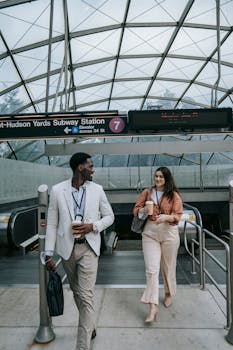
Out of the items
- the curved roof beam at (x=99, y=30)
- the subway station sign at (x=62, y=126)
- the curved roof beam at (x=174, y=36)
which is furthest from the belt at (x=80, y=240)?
the curved roof beam at (x=99, y=30)

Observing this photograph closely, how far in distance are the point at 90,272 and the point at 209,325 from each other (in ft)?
5.81

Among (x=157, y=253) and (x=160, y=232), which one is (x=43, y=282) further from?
(x=160, y=232)

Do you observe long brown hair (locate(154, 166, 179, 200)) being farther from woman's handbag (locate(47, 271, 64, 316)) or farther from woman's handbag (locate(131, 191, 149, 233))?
woman's handbag (locate(47, 271, 64, 316))

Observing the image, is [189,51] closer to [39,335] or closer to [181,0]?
[181,0]

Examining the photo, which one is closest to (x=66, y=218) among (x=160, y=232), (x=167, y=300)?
(x=160, y=232)

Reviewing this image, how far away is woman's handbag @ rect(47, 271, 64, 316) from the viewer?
338 centimetres

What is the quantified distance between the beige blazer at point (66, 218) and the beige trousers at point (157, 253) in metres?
1.11

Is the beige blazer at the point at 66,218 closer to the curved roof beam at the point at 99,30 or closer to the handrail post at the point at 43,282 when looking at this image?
the handrail post at the point at 43,282

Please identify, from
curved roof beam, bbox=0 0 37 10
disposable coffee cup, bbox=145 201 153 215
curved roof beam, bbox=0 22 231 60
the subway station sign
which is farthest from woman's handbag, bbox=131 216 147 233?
curved roof beam, bbox=0 22 231 60

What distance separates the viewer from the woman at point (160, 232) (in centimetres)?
416

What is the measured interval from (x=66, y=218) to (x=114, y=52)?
15.9m

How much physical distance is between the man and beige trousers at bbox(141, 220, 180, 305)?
1.07m

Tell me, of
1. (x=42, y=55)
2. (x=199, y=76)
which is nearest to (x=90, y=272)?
(x=42, y=55)

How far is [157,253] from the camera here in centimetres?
425
